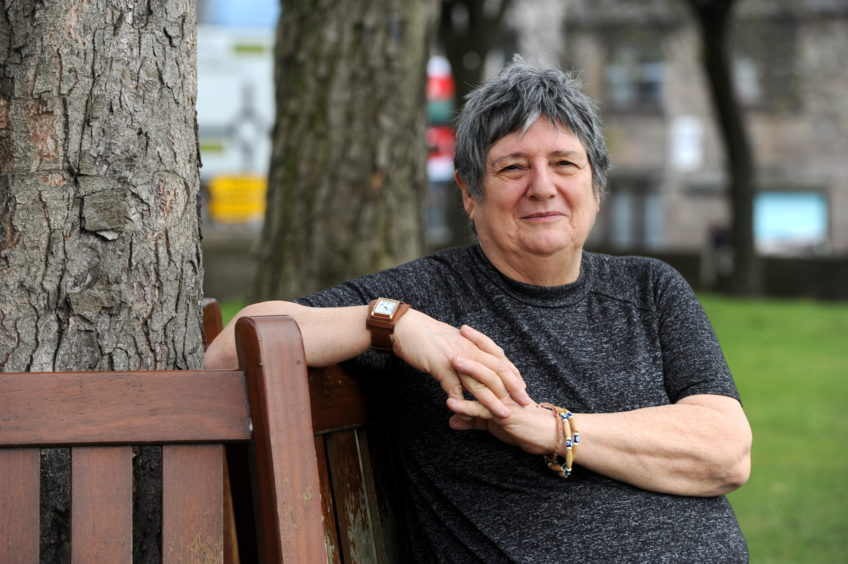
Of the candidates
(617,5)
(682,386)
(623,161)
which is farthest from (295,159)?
(623,161)

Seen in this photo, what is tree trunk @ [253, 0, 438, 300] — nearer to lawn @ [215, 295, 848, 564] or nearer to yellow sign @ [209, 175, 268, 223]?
lawn @ [215, 295, 848, 564]

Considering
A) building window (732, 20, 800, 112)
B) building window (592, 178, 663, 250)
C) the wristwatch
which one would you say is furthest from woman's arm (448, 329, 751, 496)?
building window (592, 178, 663, 250)

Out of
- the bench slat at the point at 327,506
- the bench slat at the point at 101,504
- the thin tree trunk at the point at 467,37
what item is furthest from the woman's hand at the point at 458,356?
the thin tree trunk at the point at 467,37

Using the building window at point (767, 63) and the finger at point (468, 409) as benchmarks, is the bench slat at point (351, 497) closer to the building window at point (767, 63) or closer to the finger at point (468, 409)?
the finger at point (468, 409)

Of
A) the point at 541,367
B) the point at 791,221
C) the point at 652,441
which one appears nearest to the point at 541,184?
the point at 541,367

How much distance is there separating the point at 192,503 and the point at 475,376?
23.9 inches

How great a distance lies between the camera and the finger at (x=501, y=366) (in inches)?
90.8

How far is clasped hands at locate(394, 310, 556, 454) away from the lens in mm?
2299

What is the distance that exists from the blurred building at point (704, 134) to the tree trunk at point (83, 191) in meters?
27.0

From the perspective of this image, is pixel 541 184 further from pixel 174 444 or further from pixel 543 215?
pixel 174 444

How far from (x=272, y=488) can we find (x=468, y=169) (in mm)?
1078

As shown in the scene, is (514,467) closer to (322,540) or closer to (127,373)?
(322,540)

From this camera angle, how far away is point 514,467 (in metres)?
2.47

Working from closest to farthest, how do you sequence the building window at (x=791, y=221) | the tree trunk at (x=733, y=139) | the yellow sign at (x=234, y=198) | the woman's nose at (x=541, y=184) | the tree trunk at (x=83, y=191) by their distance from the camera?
1. the tree trunk at (x=83, y=191)
2. the woman's nose at (x=541, y=184)
3. the yellow sign at (x=234, y=198)
4. the tree trunk at (x=733, y=139)
5. the building window at (x=791, y=221)
